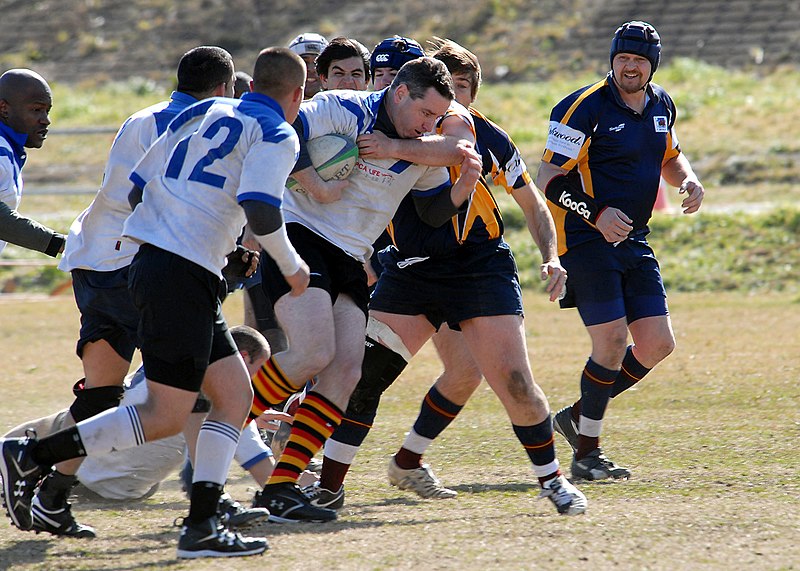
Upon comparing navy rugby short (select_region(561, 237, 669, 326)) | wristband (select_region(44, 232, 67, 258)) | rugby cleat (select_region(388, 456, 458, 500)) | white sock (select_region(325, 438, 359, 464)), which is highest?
wristband (select_region(44, 232, 67, 258))

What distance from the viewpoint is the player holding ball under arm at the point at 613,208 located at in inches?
243

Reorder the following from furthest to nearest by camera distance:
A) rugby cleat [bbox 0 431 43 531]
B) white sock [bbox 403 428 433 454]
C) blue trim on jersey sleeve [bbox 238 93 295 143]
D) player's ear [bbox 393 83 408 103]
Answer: white sock [bbox 403 428 433 454], player's ear [bbox 393 83 408 103], rugby cleat [bbox 0 431 43 531], blue trim on jersey sleeve [bbox 238 93 295 143]

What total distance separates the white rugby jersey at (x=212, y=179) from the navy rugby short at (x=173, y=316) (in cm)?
6

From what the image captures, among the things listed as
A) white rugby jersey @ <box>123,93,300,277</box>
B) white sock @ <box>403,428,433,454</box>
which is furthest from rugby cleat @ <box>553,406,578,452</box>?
white rugby jersey @ <box>123,93,300,277</box>

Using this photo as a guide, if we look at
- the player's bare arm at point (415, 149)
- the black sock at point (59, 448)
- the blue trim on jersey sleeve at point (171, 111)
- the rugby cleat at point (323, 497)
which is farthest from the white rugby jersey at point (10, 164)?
the rugby cleat at point (323, 497)

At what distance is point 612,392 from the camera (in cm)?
641

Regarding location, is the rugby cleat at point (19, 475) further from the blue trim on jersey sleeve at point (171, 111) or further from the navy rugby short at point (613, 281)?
the navy rugby short at point (613, 281)

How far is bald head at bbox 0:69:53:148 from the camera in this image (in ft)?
17.7

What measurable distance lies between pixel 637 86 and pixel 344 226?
85.2 inches

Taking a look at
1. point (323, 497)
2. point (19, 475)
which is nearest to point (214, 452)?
point (19, 475)

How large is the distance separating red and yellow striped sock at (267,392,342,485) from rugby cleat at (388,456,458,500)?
2.67 feet

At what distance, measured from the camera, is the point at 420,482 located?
5641 millimetres

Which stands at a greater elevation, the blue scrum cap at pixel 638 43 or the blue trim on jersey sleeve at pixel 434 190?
the blue scrum cap at pixel 638 43

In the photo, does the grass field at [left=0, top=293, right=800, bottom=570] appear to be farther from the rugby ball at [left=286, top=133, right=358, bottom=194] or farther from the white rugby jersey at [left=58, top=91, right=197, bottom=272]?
the rugby ball at [left=286, top=133, right=358, bottom=194]
